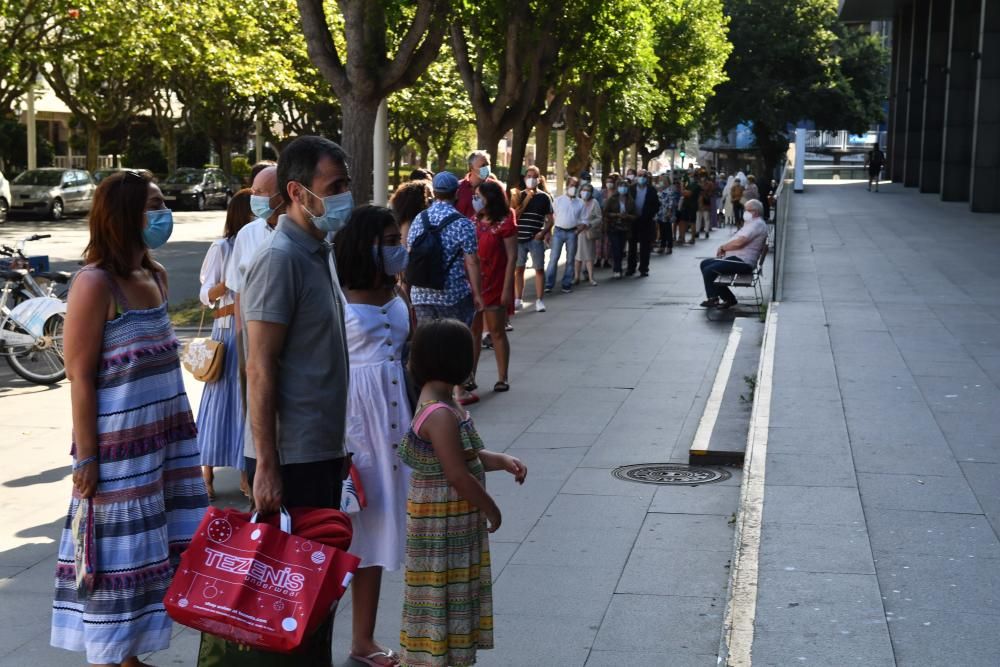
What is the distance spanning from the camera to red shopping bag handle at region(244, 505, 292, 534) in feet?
12.7

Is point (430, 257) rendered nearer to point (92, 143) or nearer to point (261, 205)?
point (261, 205)

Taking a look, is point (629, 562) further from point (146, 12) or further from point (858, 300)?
point (146, 12)

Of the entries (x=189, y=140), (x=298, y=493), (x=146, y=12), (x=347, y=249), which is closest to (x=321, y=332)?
(x=298, y=493)

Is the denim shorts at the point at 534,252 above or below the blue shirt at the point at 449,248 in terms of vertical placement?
below

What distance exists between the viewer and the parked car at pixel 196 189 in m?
43.1

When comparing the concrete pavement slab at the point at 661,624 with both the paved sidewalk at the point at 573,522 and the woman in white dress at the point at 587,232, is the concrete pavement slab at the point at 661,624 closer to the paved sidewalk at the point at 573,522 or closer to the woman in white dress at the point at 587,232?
the paved sidewalk at the point at 573,522

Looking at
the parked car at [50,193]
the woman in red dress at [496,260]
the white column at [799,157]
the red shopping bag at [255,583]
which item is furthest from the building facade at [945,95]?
the red shopping bag at [255,583]

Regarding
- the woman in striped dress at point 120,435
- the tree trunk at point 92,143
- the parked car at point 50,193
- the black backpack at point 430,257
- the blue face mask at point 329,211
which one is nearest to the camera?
the blue face mask at point 329,211

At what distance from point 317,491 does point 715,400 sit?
621 centimetres

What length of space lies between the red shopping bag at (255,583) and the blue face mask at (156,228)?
122cm

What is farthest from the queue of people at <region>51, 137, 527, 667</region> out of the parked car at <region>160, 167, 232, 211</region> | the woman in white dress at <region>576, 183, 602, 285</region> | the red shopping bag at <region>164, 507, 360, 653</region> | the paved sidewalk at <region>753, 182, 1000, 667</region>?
the parked car at <region>160, 167, 232, 211</region>

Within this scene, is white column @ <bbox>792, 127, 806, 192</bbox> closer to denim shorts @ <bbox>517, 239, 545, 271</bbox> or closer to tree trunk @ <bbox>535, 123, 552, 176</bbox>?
tree trunk @ <bbox>535, 123, 552, 176</bbox>

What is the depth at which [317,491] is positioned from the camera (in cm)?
423

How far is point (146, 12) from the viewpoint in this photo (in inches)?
1193
